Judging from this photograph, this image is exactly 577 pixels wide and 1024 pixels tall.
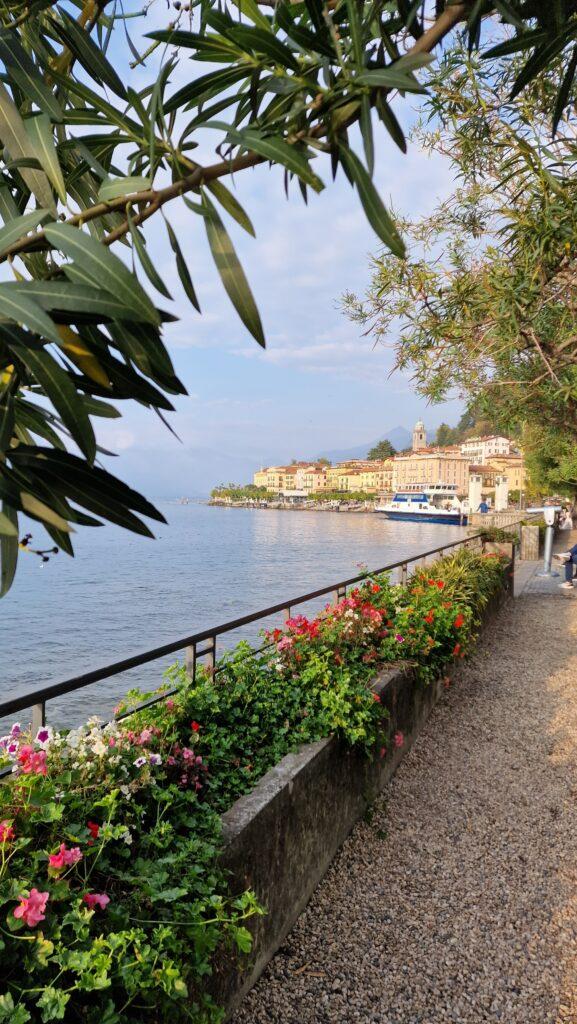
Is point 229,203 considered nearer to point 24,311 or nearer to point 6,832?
point 24,311

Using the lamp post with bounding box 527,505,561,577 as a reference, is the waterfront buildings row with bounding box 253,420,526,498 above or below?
above

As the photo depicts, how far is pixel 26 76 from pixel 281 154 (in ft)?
1.64

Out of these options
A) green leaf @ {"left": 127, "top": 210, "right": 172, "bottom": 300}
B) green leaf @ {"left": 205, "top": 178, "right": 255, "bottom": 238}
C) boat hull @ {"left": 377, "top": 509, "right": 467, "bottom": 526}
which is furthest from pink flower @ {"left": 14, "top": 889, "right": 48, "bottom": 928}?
boat hull @ {"left": 377, "top": 509, "right": 467, "bottom": 526}

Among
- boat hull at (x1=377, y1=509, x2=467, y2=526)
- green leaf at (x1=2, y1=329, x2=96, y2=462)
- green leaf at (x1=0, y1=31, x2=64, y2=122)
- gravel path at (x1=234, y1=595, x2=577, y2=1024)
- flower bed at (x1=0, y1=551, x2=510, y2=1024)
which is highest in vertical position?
green leaf at (x1=0, y1=31, x2=64, y2=122)

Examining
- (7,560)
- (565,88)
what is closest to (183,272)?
(7,560)

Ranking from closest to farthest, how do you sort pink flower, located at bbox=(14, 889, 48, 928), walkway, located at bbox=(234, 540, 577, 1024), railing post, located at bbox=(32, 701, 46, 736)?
pink flower, located at bbox=(14, 889, 48, 928), railing post, located at bbox=(32, 701, 46, 736), walkway, located at bbox=(234, 540, 577, 1024)

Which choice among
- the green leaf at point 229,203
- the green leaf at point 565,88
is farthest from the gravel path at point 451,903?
the green leaf at point 565,88

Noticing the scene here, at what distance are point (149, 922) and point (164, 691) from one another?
1455mm

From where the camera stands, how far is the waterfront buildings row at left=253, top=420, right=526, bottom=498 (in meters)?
97.3

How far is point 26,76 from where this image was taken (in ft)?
3.19

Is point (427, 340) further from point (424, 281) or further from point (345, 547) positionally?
point (345, 547)

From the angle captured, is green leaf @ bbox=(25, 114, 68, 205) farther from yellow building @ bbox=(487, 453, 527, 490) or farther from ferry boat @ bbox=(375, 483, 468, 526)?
yellow building @ bbox=(487, 453, 527, 490)

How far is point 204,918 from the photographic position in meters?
1.90

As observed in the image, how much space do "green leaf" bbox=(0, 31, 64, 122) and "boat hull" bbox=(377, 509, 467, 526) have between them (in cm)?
6961
